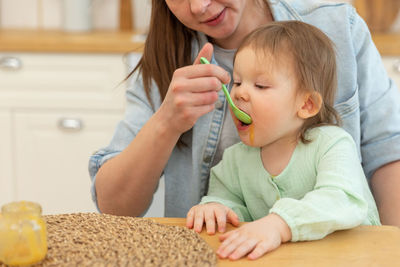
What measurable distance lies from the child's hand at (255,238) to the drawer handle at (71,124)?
1597mm

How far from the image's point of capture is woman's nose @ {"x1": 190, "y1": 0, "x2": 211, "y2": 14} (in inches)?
43.4

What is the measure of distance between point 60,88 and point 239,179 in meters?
1.43

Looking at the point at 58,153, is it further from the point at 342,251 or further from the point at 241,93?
the point at 342,251

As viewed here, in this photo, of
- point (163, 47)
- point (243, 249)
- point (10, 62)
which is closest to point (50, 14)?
point (10, 62)

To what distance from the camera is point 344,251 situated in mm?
817

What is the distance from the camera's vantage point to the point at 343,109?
1.23m

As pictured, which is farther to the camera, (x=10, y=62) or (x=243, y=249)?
(x=10, y=62)

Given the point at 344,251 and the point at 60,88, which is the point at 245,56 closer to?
the point at 344,251

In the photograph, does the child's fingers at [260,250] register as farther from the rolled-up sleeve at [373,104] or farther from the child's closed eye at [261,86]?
the rolled-up sleeve at [373,104]

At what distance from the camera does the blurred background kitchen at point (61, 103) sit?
7.59ft

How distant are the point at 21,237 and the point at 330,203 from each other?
0.46 metres

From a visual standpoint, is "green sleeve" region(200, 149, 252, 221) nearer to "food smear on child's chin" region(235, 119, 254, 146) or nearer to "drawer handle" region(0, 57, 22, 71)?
"food smear on child's chin" region(235, 119, 254, 146)

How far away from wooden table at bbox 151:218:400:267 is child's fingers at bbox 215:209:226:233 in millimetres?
19

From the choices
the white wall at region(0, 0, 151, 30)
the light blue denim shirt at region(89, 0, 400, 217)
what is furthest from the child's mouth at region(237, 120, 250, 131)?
the white wall at region(0, 0, 151, 30)
